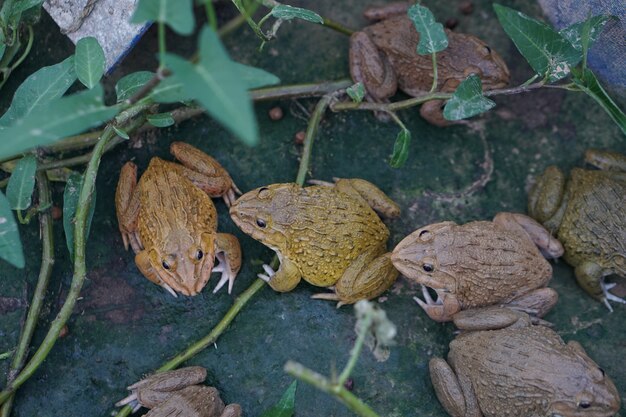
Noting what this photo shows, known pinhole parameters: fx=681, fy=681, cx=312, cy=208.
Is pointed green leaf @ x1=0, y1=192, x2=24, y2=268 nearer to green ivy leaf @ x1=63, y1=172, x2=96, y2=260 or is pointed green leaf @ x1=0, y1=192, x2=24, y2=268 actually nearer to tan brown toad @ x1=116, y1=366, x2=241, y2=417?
green ivy leaf @ x1=63, y1=172, x2=96, y2=260

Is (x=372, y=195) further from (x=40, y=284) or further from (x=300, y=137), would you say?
(x=40, y=284)

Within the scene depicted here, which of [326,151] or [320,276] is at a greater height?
[326,151]

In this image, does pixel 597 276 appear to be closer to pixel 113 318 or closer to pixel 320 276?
pixel 320 276

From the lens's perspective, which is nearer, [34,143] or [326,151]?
[34,143]

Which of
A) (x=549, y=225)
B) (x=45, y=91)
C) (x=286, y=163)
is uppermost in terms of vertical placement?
(x=45, y=91)

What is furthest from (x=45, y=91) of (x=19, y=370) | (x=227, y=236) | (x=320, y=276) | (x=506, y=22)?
(x=506, y=22)

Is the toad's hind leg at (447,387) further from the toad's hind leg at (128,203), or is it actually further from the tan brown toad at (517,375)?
the toad's hind leg at (128,203)
